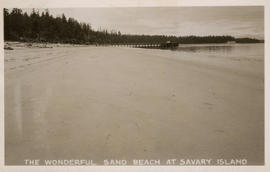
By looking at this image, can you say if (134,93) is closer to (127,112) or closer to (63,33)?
(127,112)

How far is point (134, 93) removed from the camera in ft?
4.39

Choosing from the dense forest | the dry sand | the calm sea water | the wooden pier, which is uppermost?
the dense forest

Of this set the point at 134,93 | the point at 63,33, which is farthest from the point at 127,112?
the point at 63,33

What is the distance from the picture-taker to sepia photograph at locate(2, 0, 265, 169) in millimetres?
1262

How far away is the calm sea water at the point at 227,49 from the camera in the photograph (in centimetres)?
131

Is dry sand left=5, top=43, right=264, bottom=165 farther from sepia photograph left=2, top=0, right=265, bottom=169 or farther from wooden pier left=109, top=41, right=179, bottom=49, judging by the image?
wooden pier left=109, top=41, right=179, bottom=49

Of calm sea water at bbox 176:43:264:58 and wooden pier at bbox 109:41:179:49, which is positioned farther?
wooden pier at bbox 109:41:179:49

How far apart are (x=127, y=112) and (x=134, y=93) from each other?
0.11 meters

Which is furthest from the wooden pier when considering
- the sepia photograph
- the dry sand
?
the dry sand

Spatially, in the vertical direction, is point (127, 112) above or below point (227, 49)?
below

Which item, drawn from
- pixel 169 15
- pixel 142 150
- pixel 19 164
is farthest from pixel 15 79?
pixel 169 15

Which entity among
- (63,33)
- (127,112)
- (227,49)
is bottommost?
(127,112)

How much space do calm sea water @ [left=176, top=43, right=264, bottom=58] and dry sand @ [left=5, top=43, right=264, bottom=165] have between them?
4cm

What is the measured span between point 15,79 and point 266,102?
4.07 feet
